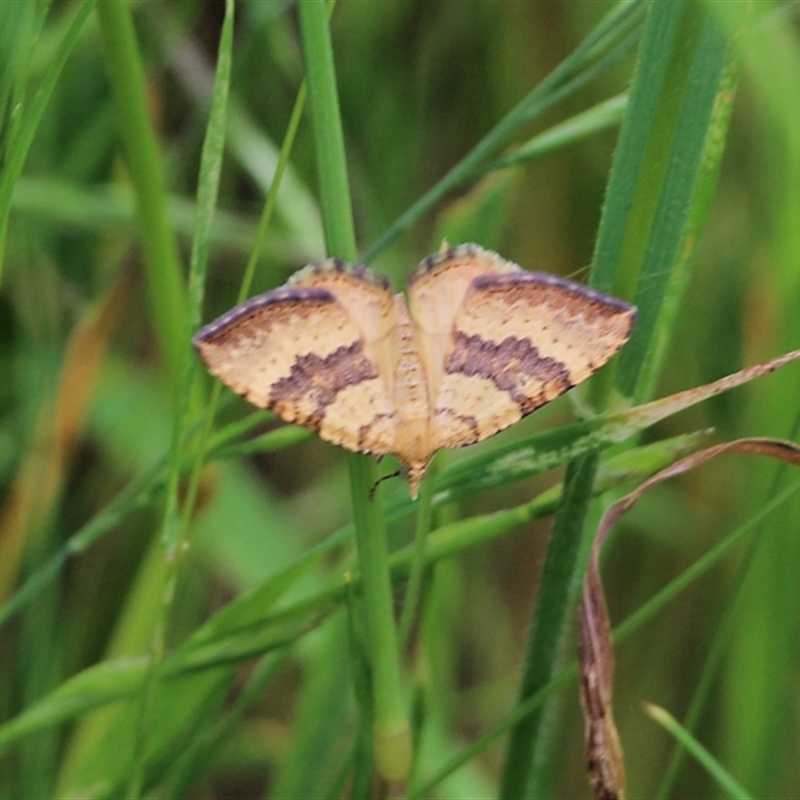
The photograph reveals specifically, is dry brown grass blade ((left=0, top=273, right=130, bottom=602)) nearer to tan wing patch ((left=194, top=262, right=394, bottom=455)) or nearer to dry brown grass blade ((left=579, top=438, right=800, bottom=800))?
tan wing patch ((left=194, top=262, right=394, bottom=455))

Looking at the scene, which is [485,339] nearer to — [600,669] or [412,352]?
[412,352]

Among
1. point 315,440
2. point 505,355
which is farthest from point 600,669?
point 315,440

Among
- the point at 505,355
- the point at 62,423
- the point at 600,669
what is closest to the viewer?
the point at 600,669

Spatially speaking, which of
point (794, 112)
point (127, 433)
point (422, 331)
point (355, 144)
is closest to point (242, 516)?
point (127, 433)

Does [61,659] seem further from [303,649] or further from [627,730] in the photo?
[627,730]

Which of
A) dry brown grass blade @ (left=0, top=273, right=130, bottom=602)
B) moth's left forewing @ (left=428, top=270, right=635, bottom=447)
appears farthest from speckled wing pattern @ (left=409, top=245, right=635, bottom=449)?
dry brown grass blade @ (left=0, top=273, right=130, bottom=602)

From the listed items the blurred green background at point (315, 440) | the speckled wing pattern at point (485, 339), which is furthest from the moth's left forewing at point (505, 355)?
the blurred green background at point (315, 440)

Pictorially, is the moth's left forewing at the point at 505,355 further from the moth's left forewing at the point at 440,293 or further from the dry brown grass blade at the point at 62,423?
the dry brown grass blade at the point at 62,423
